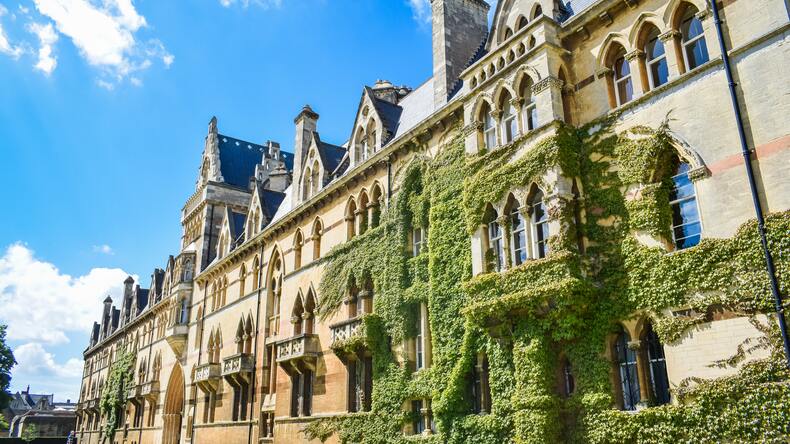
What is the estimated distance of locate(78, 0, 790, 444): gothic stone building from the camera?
13391 mm

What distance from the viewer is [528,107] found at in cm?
1888

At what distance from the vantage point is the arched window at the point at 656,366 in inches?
568

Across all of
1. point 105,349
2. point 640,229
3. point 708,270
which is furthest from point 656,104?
point 105,349

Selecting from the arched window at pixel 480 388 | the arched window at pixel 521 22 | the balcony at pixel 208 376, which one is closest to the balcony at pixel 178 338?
the balcony at pixel 208 376

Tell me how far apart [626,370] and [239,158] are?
1675 inches

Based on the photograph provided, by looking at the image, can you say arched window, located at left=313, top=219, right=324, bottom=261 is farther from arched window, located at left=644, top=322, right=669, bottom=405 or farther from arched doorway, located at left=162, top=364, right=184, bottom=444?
arched doorway, located at left=162, top=364, right=184, bottom=444

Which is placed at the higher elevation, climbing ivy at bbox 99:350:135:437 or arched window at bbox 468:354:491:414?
climbing ivy at bbox 99:350:135:437

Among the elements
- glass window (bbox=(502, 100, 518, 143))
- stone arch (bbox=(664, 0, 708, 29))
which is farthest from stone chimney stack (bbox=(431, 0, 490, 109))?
stone arch (bbox=(664, 0, 708, 29))

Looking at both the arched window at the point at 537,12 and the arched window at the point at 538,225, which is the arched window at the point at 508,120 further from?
the arched window at the point at 537,12

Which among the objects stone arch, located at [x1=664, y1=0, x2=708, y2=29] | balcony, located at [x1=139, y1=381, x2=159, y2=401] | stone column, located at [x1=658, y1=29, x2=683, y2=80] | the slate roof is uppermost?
the slate roof

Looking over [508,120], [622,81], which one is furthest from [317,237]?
[622,81]

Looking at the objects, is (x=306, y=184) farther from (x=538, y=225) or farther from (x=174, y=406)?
(x=174, y=406)

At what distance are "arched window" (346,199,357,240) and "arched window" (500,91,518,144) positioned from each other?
960cm

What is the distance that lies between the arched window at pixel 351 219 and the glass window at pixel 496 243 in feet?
31.3
